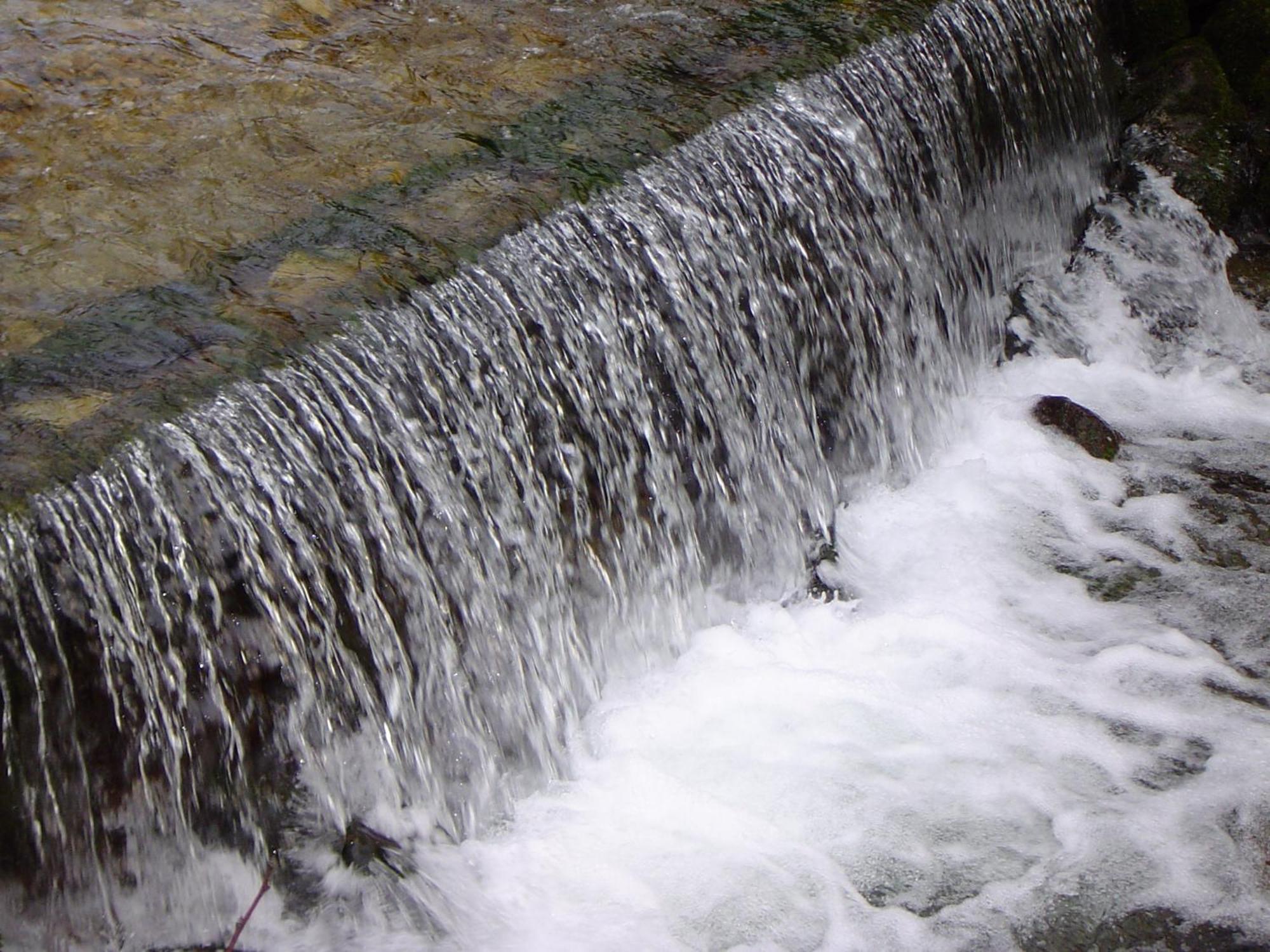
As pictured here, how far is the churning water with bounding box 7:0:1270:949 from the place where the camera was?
2676mm

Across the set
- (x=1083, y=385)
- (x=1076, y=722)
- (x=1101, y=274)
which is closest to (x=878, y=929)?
(x=1076, y=722)

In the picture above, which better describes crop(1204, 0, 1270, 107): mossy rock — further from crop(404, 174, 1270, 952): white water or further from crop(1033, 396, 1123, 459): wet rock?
crop(404, 174, 1270, 952): white water

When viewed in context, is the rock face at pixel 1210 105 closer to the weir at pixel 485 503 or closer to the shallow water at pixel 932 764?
the weir at pixel 485 503

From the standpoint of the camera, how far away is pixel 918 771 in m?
3.26

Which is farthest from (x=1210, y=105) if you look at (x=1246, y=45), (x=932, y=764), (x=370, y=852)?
(x=370, y=852)

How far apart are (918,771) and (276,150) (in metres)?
2.66

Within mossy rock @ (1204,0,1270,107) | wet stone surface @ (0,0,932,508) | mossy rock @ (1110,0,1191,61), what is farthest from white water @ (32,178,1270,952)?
mossy rock @ (1110,0,1191,61)

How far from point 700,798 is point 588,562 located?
706 mm

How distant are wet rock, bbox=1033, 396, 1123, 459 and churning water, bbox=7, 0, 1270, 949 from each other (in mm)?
82

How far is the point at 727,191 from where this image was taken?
13.2 feet

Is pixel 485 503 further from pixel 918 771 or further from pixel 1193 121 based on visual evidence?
pixel 1193 121

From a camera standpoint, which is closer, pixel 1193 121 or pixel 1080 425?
pixel 1080 425

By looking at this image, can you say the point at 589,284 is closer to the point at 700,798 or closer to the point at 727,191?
the point at 727,191

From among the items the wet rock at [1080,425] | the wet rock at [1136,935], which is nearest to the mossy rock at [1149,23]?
the wet rock at [1080,425]
